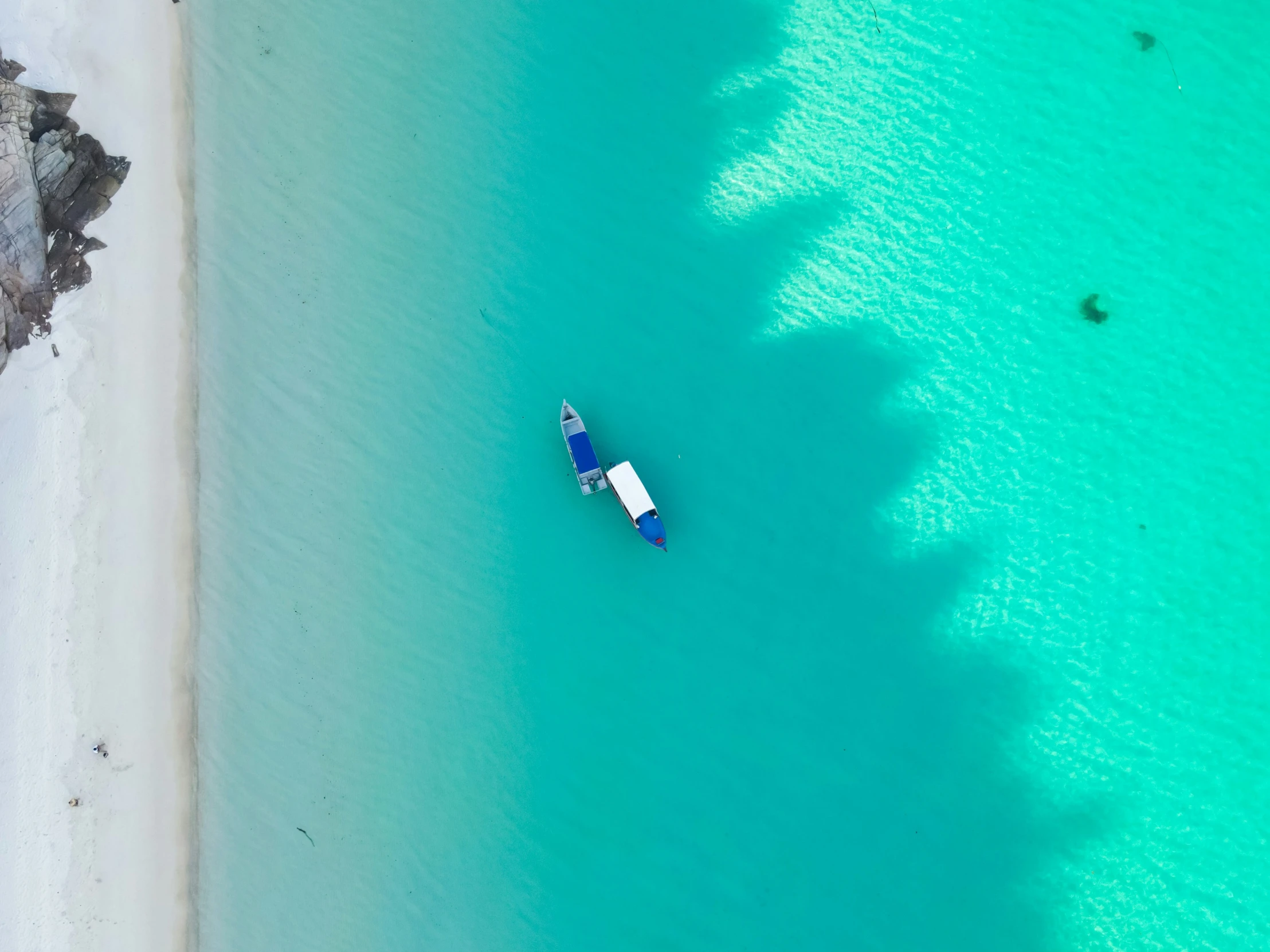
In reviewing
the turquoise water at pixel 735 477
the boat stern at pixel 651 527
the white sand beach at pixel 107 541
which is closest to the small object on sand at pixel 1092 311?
the turquoise water at pixel 735 477

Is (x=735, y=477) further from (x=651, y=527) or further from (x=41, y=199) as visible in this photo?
(x=41, y=199)

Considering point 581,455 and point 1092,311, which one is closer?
point 581,455

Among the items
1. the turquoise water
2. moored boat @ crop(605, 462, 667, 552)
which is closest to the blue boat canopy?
moored boat @ crop(605, 462, 667, 552)

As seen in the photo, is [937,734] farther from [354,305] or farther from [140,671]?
[140,671]

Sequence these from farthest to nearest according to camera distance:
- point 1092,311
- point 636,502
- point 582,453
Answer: point 1092,311, point 582,453, point 636,502

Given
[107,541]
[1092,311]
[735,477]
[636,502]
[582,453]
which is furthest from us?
[1092,311]

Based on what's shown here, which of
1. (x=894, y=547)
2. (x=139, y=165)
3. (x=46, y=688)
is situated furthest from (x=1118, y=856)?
(x=139, y=165)

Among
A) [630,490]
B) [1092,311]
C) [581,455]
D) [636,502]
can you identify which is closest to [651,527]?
[636,502]

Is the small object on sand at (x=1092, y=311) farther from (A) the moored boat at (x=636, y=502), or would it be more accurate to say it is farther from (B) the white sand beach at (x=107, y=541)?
(B) the white sand beach at (x=107, y=541)
